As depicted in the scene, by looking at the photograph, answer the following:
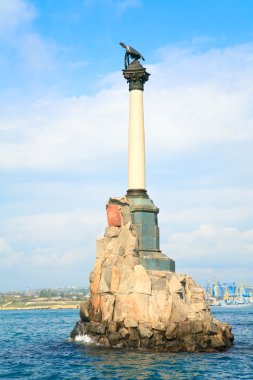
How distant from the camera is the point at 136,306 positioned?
120 ft

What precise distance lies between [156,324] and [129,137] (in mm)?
15007

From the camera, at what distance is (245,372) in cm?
2883

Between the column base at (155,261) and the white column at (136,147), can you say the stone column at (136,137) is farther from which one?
the column base at (155,261)

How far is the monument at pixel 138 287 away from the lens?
35.7 m

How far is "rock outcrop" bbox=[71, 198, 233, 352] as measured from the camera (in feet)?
116

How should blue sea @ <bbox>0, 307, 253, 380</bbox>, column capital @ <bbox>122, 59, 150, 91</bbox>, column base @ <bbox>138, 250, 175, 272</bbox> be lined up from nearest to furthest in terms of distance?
blue sea @ <bbox>0, 307, 253, 380</bbox>
column base @ <bbox>138, 250, 175, 272</bbox>
column capital @ <bbox>122, 59, 150, 91</bbox>

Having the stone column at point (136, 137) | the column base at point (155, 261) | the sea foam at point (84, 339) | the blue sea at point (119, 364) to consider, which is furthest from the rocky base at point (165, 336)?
the stone column at point (136, 137)

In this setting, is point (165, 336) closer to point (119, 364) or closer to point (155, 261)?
point (119, 364)

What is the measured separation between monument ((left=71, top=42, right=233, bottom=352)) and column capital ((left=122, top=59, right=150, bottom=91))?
77 mm

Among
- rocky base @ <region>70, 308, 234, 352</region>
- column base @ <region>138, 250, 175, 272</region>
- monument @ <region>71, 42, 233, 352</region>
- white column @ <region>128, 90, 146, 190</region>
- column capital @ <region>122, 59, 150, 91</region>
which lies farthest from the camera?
column capital @ <region>122, 59, 150, 91</region>

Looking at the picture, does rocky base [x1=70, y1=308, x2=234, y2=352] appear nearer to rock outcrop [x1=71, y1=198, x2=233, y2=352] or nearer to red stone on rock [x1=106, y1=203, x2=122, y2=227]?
rock outcrop [x1=71, y1=198, x2=233, y2=352]

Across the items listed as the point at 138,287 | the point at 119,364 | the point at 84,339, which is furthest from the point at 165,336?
the point at 84,339

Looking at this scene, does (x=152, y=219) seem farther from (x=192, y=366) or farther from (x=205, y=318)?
(x=192, y=366)

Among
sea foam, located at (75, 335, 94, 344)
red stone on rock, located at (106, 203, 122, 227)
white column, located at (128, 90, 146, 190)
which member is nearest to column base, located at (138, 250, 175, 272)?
red stone on rock, located at (106, 203, 122, 227)
